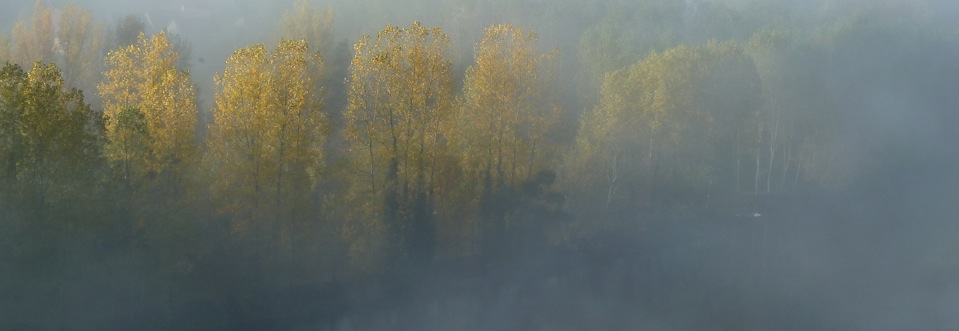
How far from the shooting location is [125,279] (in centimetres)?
2462

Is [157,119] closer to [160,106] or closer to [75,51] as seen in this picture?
[160,106]

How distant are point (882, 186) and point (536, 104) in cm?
2064

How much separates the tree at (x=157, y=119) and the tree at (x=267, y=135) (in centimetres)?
110

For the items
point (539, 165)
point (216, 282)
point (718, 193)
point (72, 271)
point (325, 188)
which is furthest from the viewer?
point (718, 193)

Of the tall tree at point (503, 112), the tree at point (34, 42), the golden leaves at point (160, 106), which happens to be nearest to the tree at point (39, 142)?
the golden leaves at point (160, 106)

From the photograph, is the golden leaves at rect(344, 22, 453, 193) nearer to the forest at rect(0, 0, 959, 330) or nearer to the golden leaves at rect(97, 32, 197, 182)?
the forest at rect(0, 0, 959, 330)

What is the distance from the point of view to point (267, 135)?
1116 inches

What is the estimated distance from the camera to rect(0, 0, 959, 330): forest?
24.5 metres

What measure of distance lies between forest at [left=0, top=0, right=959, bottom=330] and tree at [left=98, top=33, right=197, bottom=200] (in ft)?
0.29

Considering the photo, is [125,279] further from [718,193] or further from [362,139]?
[718,193]

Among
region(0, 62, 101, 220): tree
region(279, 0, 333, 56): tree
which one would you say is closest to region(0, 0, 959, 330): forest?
region(0, 62, 101, 220): tree

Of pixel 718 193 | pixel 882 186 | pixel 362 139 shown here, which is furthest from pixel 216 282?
pixel 882 186

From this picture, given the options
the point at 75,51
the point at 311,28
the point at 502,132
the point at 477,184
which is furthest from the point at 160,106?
the point at 75,51

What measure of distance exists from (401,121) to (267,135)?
4716mm
